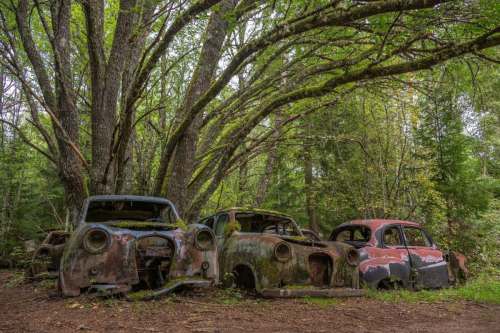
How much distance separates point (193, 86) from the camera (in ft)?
26.9

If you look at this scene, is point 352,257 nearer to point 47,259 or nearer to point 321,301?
point 321,301

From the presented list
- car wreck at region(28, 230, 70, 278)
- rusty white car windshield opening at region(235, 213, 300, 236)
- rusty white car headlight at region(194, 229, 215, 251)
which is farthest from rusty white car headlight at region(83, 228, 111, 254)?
rusty white car windshield opening at region(235, 213, 300, 236)

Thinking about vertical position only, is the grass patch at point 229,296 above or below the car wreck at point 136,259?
below

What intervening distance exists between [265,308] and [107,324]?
2035mm

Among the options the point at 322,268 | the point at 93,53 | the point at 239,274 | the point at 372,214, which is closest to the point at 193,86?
the point at 93,53

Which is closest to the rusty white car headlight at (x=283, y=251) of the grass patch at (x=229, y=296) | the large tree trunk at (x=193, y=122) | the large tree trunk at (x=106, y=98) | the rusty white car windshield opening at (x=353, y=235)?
the grass patch at (x=229, y=296)

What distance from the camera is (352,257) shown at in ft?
21.2

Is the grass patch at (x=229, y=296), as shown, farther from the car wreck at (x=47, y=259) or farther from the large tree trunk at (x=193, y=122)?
the car wreck at (x=47, y=259)

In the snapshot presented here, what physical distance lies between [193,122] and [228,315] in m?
4.44

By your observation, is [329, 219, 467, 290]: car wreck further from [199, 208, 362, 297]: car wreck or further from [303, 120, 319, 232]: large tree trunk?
[303, 120, 319, 232]: large tree trunk

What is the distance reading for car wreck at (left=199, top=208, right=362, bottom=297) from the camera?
573 centimetres

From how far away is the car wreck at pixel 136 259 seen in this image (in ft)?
16.0

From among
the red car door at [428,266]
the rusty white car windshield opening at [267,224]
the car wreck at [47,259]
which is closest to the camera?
the car wreck at [47,259]

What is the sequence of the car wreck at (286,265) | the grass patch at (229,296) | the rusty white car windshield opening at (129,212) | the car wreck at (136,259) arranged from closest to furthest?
the car wreck at (136,259) < the grass patch at (229,296) < the car wreck at (286,265) < the rusty white car windshield opening at (129,212)
